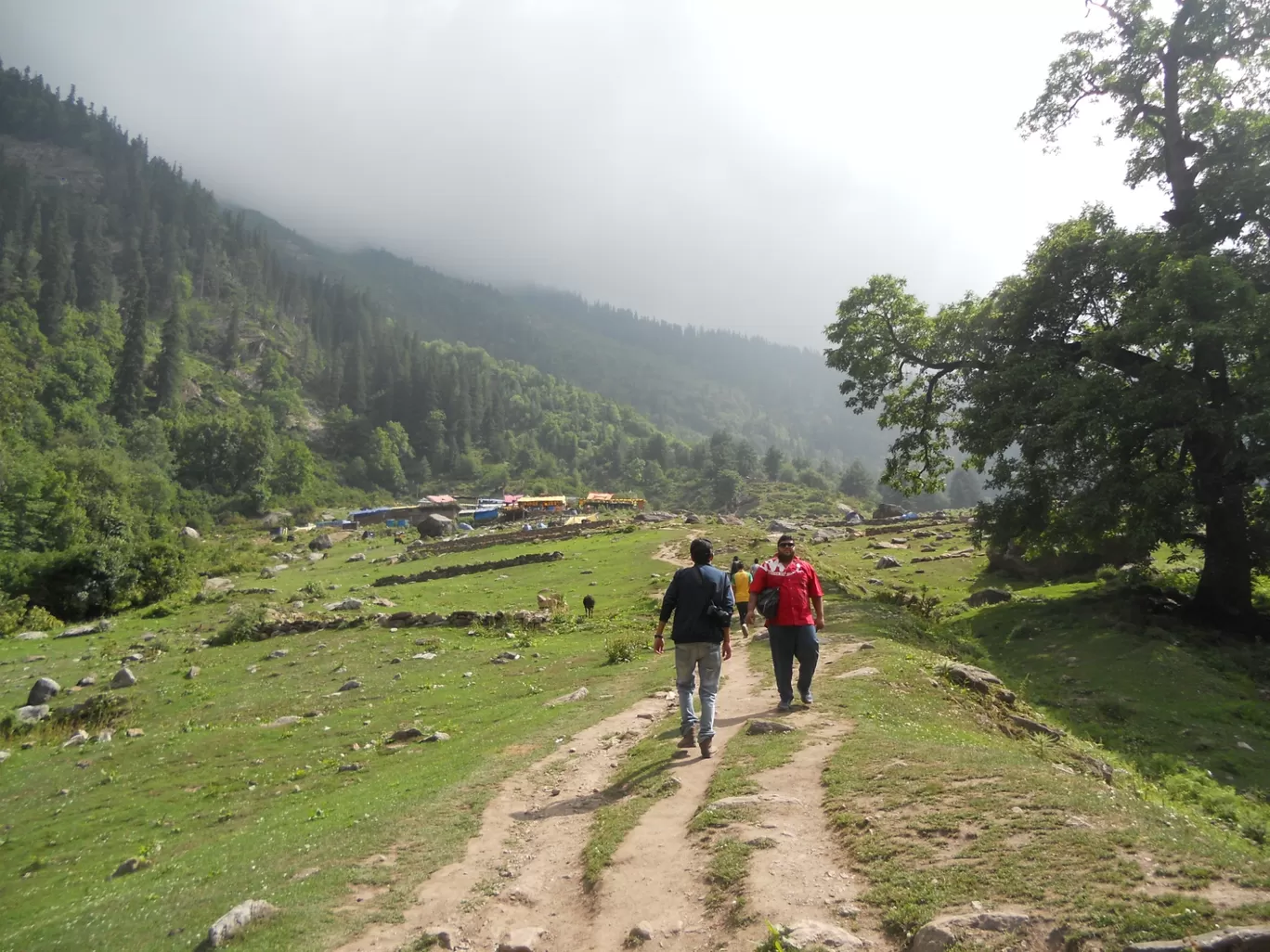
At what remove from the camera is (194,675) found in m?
23.2

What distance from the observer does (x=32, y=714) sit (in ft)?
63.5

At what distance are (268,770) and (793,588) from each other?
11027mm

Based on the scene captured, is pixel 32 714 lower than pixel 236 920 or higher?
lower

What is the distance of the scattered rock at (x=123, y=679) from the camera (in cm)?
2234

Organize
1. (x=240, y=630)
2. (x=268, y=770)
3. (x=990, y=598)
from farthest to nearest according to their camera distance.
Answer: (x=990, y=598) → (x=240, y=630) → (x=268, y=770)

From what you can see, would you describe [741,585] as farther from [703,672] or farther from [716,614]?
[716,614]

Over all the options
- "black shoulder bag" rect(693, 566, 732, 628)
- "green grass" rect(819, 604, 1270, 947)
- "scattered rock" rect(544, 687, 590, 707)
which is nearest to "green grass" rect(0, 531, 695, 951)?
"scattered rock" rect(544, 687, 590, 707)

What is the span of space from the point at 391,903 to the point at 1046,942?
5831mm

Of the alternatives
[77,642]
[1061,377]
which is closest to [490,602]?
[77,642]

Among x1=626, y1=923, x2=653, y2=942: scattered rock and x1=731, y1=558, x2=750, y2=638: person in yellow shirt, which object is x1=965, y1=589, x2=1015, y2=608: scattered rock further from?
x1=626, y1=923, x2=653, y2=942: scattered rock

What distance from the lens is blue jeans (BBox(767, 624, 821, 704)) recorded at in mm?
12094

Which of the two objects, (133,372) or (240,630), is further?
(133,372)

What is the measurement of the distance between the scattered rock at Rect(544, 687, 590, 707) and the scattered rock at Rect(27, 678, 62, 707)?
16.7 meters

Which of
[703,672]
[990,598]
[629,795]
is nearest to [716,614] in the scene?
Result: [703,672]
